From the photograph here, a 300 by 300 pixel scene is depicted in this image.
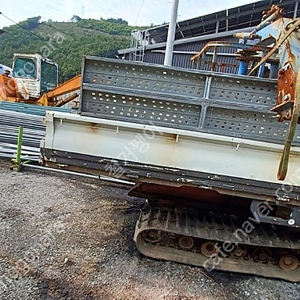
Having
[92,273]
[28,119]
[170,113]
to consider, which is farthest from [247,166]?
[28,119]

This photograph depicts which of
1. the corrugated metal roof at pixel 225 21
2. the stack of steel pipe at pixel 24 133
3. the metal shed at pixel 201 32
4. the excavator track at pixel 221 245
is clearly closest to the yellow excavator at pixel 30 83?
the stack of steel pipe at pixel 24 133

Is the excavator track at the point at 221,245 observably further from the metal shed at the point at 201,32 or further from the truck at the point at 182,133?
the metal shed at the point at 201,32

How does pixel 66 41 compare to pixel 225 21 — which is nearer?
pixel 225 21

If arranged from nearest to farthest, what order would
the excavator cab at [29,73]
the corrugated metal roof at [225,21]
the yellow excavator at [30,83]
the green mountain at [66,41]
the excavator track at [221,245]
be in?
1. the excavator track at [221,245]
2. the yellow excavator at [30,83]
3. the excavator cab at [29,73]
4. the corrugated metal roof at [225,21]
5. the green mountain at [66,41]

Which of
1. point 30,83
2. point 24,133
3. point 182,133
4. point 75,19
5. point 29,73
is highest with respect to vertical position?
point 75,19

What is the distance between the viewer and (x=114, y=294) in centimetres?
239

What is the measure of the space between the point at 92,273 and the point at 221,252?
4.05 ft

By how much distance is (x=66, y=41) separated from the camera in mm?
22484

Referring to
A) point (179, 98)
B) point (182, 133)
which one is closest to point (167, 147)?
point (182, 133)

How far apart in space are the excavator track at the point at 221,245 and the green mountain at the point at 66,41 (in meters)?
13.0

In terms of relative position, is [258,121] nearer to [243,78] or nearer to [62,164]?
[243,78]

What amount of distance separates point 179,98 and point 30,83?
24.9 ft

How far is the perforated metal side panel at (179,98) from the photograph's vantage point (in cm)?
246

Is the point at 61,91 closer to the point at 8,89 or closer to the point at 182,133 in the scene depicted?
the point at 8,89
